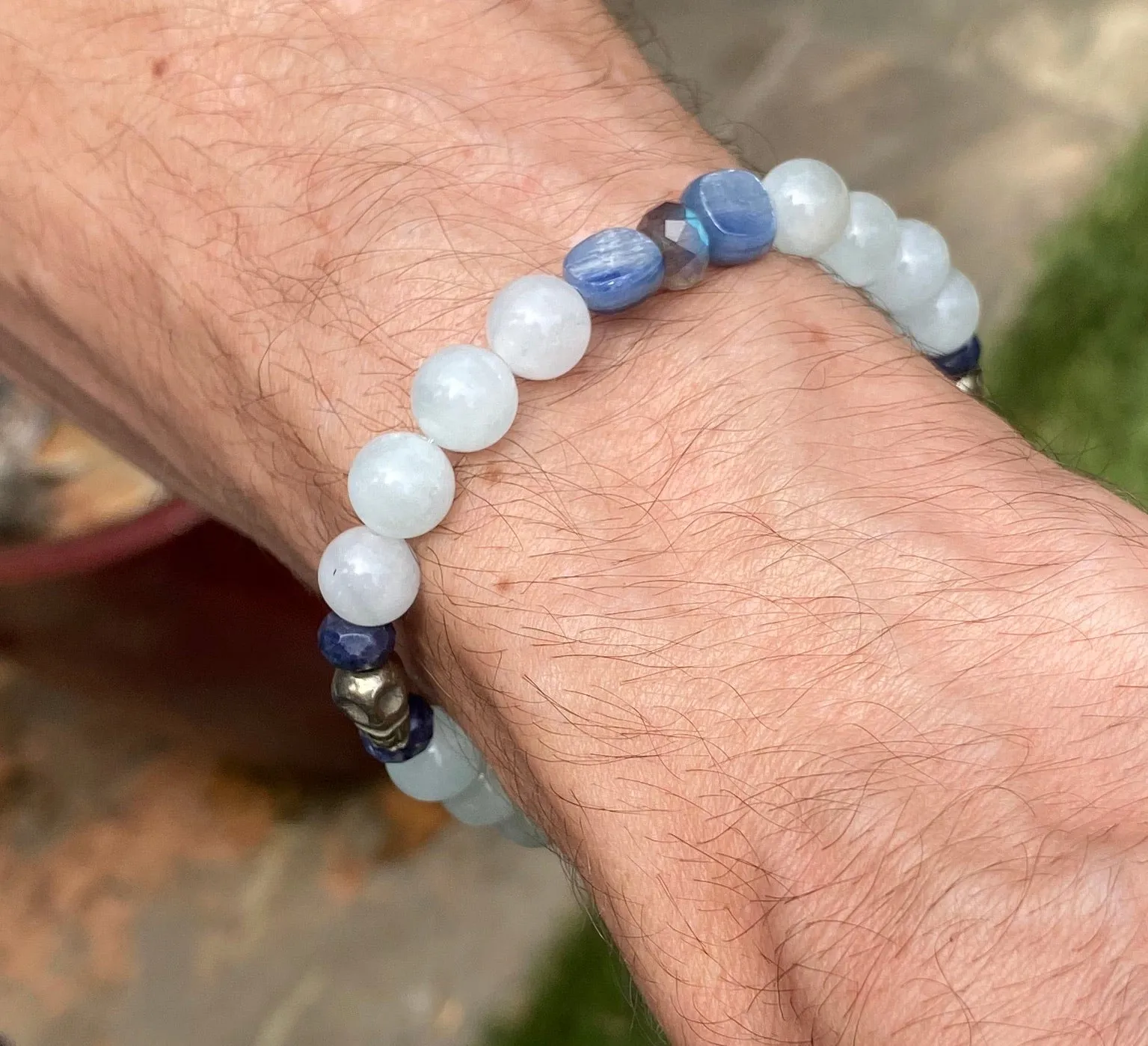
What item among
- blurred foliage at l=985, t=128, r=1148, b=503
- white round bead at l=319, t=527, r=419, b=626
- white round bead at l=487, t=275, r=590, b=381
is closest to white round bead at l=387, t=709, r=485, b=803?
white round bead at l=319, t=527, r=419, b=626

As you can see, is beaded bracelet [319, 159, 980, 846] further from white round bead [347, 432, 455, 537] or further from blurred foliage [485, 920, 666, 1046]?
blurred foliage [485, 920, 666, 1046]

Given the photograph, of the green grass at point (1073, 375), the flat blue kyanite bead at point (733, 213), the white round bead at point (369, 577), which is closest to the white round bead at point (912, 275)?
the flat blue kyanite bead at point (733, 213)

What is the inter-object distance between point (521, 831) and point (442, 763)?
0.09 metres

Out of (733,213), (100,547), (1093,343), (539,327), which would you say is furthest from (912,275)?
(1093,343)

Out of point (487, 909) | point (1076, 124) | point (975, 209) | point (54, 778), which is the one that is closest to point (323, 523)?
point (487, 909)

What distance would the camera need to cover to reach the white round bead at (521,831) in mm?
707

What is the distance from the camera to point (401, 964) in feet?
4.38

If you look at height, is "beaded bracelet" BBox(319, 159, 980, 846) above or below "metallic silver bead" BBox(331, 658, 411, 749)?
above

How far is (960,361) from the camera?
787 millimetres

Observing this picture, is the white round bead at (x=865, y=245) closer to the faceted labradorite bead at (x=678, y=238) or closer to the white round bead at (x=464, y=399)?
the faceted labradorite bead at (x=678, y=238)

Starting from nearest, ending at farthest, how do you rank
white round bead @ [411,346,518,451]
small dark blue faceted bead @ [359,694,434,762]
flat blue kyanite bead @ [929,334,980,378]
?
1. white round bead @ [411,346,518,451]
2. small dark blue faceted bead @ [359,694,434,762]
3. flat blue kyanite bead @ [929,334,980,378]

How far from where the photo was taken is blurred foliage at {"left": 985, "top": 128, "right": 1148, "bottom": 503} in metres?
1.36

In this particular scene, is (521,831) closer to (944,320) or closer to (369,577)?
(369,577)

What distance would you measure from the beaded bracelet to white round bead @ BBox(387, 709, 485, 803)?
0.10ft
